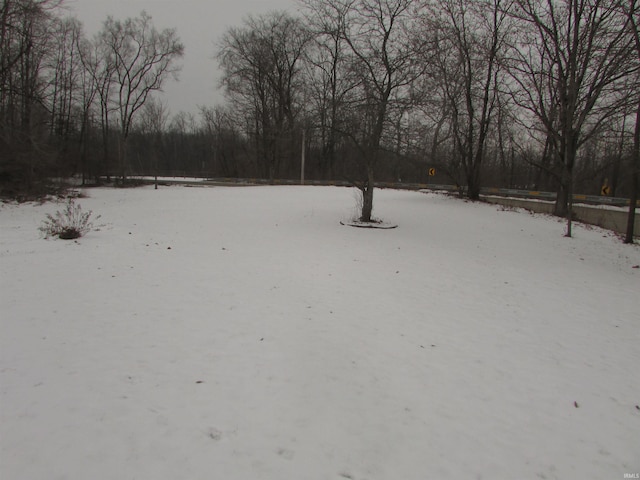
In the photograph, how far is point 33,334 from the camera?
4203 mm

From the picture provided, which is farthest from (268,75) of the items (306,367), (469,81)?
(306,367)

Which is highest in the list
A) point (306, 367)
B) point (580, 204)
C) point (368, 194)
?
point (580, 204)

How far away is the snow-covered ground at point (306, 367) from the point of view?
2715mm

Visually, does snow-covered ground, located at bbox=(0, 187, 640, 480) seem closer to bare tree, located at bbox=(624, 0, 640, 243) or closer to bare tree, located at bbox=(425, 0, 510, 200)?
bare tree, located at bbox=(624, 0, 640, 243)

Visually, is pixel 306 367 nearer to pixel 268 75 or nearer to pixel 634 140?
pixel 634 140

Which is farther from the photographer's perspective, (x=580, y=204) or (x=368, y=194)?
(x=580, y=204)

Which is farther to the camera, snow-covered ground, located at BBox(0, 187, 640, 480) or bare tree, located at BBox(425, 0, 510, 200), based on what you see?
bare tree, located at BBox(425, 0, 510, 200)

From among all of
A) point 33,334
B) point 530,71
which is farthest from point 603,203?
point 33,334

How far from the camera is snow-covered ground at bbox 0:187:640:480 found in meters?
2.71

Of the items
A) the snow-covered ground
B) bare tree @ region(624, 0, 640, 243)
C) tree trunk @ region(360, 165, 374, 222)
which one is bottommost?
the snow-covered ground

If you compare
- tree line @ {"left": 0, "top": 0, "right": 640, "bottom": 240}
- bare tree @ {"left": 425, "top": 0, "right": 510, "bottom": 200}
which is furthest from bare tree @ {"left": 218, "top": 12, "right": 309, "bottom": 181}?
bare tree @ {"left": 425, "top": 0, "right": 510, "bottom": 200}

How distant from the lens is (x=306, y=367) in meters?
3.95

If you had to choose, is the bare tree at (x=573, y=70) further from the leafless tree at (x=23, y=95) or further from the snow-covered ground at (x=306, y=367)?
the leafless tree at (x=23, y=95)

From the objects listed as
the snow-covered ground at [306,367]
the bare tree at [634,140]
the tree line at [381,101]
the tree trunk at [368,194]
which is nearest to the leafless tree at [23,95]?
the tree line at [381,101]
